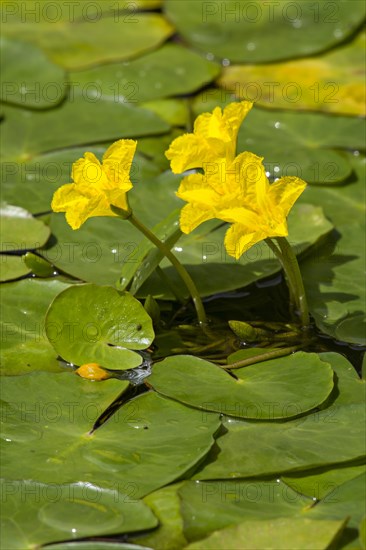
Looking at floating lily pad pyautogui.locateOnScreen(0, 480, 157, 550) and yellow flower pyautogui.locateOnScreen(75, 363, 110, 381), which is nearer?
floating lily pad pyautogui.locateOnScreen(0, 480, 157, 550)

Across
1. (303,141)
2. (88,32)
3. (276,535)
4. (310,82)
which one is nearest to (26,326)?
(276,535)

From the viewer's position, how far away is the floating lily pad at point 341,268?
6.06 feet

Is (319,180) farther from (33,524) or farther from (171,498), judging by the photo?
(33,524)

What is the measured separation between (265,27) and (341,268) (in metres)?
1.16

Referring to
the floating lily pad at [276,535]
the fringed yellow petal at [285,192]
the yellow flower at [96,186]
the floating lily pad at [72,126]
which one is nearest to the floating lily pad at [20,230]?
the floating lily pad at [72,126]

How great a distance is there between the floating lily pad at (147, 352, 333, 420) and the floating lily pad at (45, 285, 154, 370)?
0.11 m

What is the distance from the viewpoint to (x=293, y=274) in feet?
5.87

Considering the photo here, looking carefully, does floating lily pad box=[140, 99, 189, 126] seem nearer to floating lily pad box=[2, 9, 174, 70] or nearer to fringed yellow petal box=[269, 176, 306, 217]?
floating lily pad box=[2, 9, 174, 70]

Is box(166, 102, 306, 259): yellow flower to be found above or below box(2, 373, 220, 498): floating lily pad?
above

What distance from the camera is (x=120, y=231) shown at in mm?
2098

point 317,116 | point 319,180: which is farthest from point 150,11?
point 319,180

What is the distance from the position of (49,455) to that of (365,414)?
0.54 metres

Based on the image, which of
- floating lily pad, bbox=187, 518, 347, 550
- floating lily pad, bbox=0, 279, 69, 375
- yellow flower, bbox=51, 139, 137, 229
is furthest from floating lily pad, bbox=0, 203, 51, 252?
floating lily pad, bbox=187, 518, 347, 550

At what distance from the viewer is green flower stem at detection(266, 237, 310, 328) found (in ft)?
5.62
